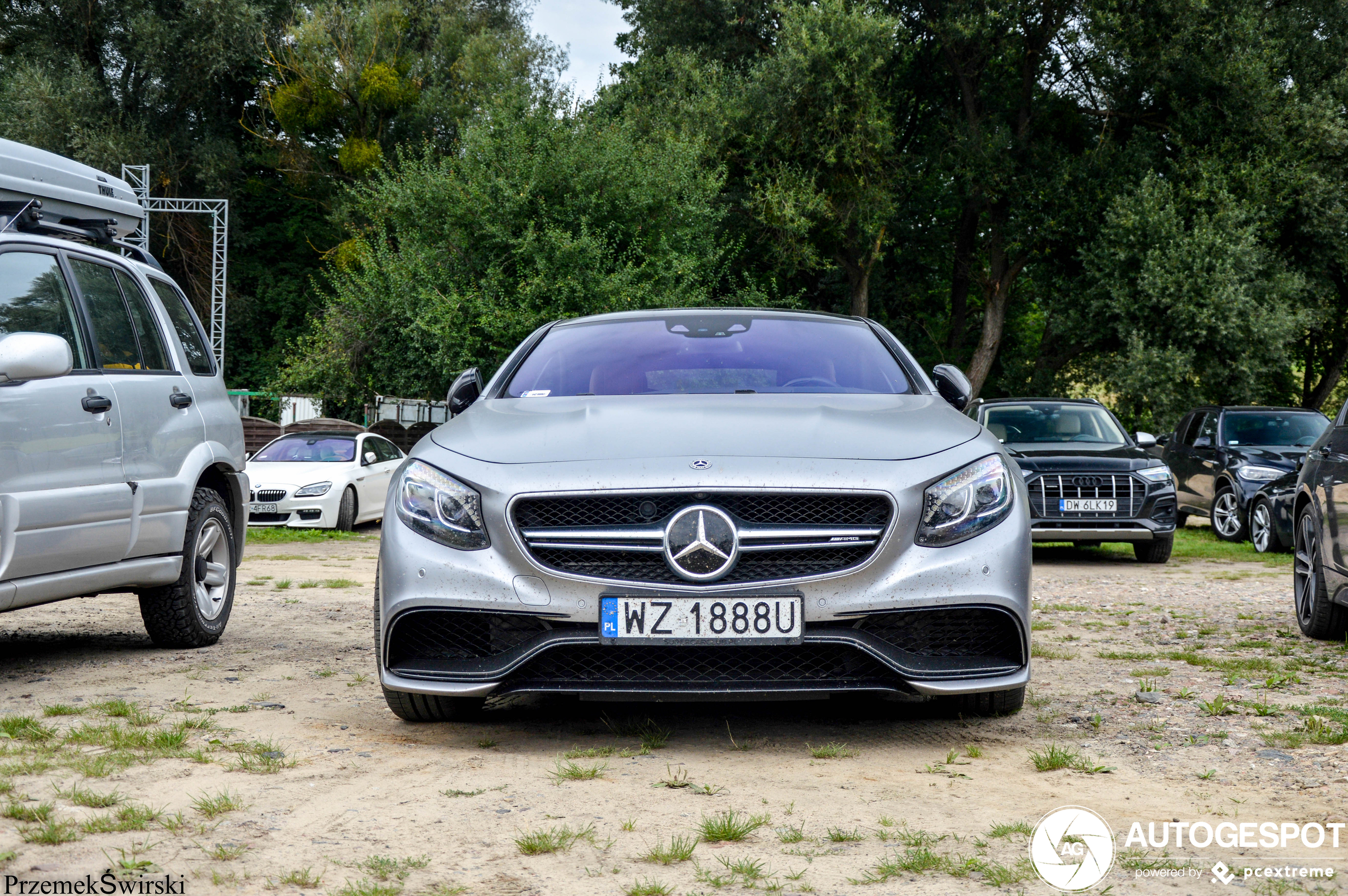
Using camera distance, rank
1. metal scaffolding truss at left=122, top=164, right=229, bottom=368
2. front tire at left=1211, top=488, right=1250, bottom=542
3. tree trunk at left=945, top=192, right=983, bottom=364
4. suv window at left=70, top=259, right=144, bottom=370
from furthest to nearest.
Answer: tree trunk at left=945, top=192, right=983, bottom=364, metal scaffolding truss at left=122, top=164, right=229, bottom=368, front tire at left=1211, top=488, right=1250, bottom=542, suv window at left=70, top=259, right=144, bottom=370

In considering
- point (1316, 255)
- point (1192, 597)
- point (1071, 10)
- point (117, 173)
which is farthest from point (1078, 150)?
point (117, 173)

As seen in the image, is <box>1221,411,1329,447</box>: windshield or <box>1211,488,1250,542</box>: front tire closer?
<box>1211,488,1250,542</box>: front tire

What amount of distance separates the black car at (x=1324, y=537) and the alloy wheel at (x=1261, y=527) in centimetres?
732

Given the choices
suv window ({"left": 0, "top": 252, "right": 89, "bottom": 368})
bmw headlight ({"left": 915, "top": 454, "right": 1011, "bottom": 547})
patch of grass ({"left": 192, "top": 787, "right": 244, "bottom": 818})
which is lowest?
patch of grass ({"left": 192, "top": 787, "right": 244, "bottom": 818})

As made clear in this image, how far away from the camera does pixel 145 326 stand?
6539mm

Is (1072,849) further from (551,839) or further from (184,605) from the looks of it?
(184,605)

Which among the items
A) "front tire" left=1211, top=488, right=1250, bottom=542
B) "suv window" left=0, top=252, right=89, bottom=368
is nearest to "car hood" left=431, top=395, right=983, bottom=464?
"suv window" left=0, top=252, right=89, bottom=368

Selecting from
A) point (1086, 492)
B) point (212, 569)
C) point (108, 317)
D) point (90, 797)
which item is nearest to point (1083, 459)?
point (1086, 492)

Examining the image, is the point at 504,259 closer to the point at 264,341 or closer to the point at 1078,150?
the point at 1078,150

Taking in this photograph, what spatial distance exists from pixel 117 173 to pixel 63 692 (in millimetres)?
31529

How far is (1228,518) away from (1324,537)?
32.1 ft

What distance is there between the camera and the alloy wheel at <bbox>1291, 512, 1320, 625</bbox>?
703 cm

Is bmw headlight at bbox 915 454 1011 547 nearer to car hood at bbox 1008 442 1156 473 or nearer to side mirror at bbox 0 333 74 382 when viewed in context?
side mirror at bbox 0 333 74 382

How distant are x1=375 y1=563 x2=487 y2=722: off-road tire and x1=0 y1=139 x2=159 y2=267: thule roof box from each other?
9.63ft
